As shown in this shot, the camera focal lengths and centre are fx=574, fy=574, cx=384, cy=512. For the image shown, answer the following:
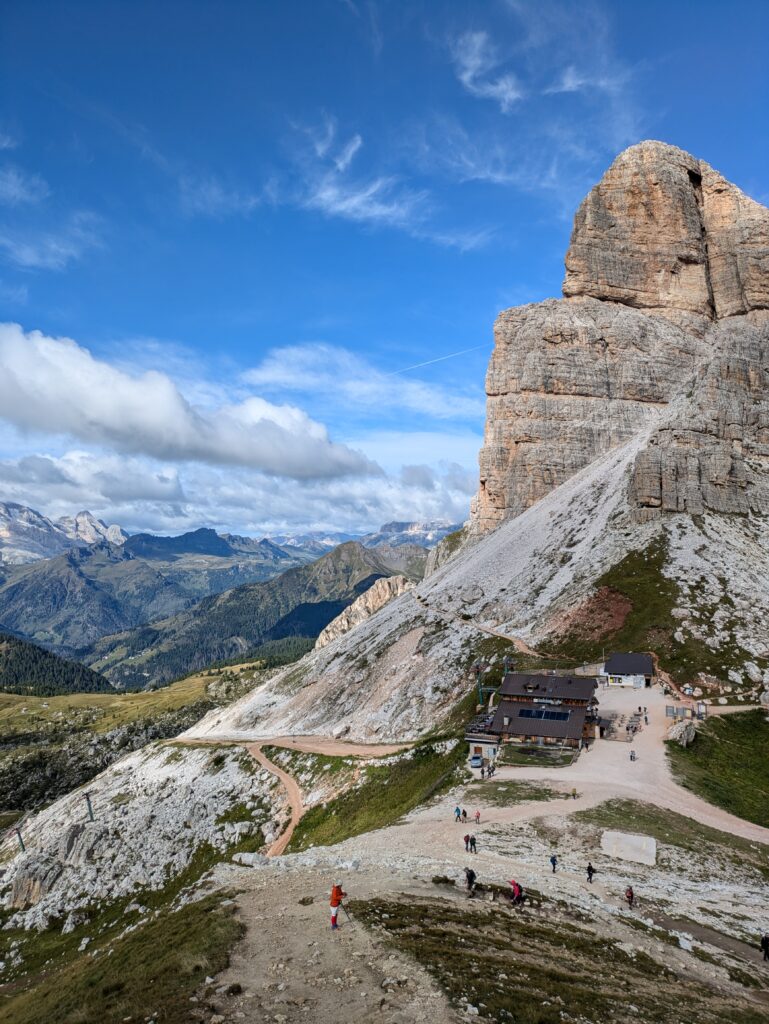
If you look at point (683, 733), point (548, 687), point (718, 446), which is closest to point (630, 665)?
point (548, 687)

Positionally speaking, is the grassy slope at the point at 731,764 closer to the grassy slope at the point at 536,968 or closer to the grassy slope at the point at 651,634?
the grassy slope at the point at 651,634

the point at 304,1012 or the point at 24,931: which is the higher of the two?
the point at 304,1012

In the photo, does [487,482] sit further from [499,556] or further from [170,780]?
[170,780]

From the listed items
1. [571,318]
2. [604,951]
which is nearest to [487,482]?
[571,318]

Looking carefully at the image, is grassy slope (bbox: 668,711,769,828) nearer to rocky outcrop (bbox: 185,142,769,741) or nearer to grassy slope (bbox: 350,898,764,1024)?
rocky outcrop (bbox: 185,142,769,741)

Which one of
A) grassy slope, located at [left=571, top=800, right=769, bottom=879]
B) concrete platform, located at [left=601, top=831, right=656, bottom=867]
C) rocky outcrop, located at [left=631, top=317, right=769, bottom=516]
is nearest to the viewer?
concrete platform, located at [left=601, top=831, right=656, bottom=867]

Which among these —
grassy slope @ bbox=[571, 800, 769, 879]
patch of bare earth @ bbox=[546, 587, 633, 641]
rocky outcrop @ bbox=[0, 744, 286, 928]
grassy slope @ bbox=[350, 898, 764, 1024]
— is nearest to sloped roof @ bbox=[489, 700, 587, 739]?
grassy slope @ bbox=[571, 800, 769, 879]
